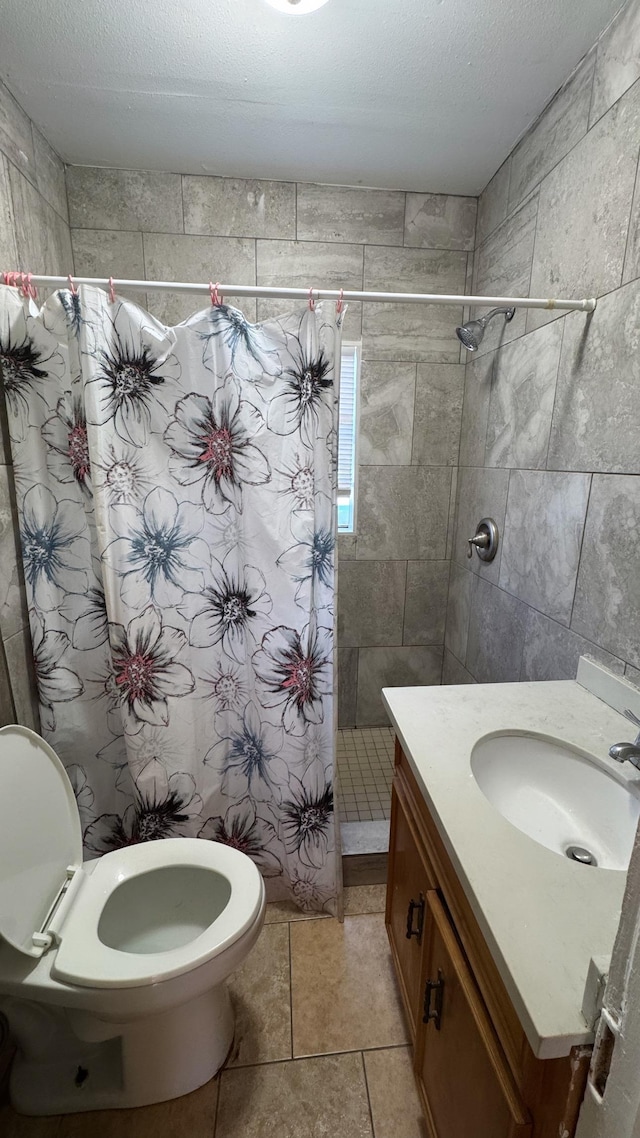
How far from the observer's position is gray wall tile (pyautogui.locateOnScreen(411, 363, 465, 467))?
83.7 inches

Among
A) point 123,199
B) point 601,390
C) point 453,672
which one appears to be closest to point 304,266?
point 123,199

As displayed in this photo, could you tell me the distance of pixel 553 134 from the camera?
4.66ft

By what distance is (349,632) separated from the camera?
2.35 metres

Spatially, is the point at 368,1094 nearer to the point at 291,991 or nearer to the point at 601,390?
the point at 291,991

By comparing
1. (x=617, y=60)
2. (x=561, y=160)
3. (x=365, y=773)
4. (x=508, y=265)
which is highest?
(x=617, y=60)

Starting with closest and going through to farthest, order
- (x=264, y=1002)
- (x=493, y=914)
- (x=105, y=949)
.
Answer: (x=493, y=914) < (x=105, y=949) < (x=264, y=1002)

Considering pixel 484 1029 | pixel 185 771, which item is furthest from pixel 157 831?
pixel 484 1029

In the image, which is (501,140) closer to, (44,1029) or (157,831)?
(157,831)

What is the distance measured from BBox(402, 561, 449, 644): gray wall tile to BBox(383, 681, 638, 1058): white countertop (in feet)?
3.80

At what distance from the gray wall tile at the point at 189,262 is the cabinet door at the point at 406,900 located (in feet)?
6.38

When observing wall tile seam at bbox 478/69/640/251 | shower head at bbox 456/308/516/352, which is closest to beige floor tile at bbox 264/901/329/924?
shower head at bbox 456/308/516/352

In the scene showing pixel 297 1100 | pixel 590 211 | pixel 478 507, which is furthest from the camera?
pixel 478 507

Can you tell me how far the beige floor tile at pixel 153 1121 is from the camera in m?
1.08

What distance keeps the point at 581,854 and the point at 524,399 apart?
1296 mm
